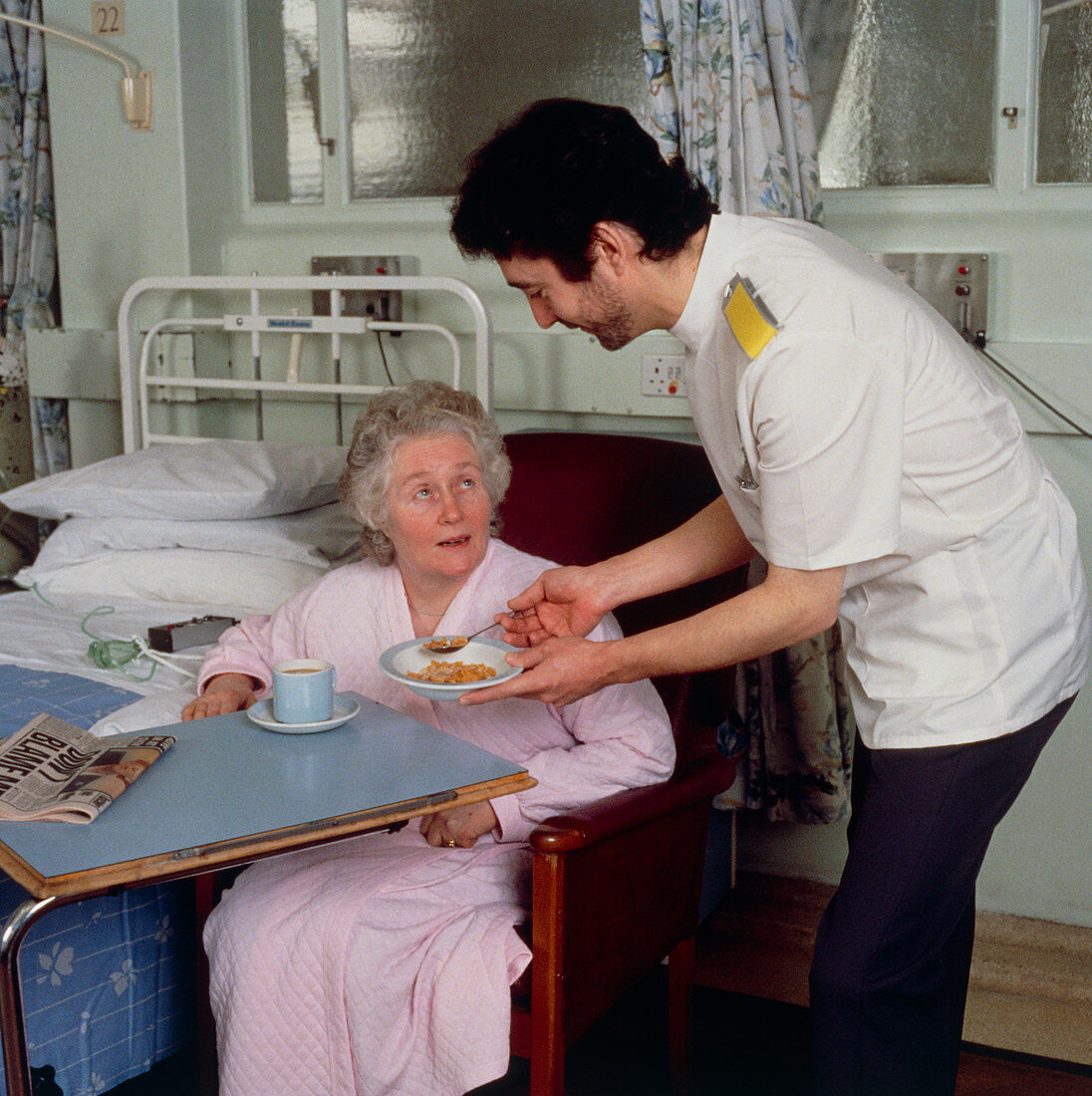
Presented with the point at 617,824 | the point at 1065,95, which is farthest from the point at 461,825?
the point at 1065,95

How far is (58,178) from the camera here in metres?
3.29

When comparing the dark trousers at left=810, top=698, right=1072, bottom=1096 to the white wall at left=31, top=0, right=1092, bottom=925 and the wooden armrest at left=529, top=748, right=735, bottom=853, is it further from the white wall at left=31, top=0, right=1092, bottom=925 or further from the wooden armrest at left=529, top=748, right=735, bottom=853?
the white wall at left=31, top=0, right=1092, bottom=925

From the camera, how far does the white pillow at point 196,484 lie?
2.58m

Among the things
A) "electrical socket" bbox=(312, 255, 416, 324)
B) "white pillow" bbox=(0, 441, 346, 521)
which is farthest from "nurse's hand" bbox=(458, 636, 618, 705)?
"electrical socket" bbox=(312, 255, 416, 324)

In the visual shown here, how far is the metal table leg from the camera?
1139mm

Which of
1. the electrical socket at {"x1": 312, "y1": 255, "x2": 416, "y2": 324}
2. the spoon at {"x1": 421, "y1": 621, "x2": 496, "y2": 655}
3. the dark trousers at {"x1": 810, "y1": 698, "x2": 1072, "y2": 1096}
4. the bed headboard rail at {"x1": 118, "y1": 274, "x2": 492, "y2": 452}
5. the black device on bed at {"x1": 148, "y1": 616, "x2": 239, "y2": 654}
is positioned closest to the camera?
the dark trousers at {"x1": 810, "y1": 698, "x2": 1072, "y2": 1096}

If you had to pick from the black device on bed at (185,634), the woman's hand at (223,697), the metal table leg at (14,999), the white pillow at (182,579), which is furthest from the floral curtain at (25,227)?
the metal table leg at (14,999)

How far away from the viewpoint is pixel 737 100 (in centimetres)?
235

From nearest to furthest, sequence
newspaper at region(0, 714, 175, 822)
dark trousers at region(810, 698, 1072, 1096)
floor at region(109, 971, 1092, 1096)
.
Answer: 1. newspaper at region(0, 714, 175, 822)
2. dark trousers at region(810, 698, 1072, 1096)
3. floor at region(109, 971, 1092, 1096)

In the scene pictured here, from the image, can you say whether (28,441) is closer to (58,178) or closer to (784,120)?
(58,178)

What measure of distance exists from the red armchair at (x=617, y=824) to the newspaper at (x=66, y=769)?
0.51 meters

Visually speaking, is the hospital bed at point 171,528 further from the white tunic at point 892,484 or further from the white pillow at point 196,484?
the white tunic at point 892,484

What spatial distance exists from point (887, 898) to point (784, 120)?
5.12ft

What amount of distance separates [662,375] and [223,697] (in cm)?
123
